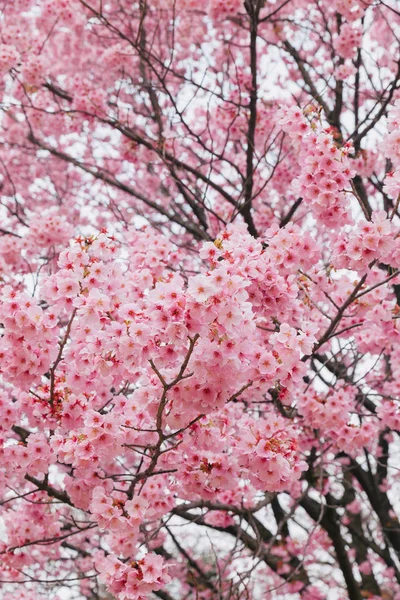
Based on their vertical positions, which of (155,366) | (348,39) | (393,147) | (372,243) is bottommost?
(155,366)

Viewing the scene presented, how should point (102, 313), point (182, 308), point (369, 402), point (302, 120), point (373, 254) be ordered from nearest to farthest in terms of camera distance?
point (182, 308) → point (102, 313) → point (373, 254) → point (302, 120) → point (369, 402)

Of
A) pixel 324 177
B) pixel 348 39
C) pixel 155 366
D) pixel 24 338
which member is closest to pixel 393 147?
pixel 324 177

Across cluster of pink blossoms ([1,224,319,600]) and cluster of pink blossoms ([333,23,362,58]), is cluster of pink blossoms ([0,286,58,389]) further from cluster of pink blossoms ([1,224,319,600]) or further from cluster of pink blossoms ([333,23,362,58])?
cluster of pink blossoms ([333,23,362,58])

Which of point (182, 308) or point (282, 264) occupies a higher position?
point (282, 264)

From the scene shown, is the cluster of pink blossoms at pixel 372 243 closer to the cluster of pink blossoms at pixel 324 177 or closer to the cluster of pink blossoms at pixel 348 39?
the cluster of pink blossoms at pixel 324 177

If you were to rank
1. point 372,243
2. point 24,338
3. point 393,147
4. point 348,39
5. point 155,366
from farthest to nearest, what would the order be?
1. point 348,39
2. point 393,147
3. point 372,243
4. point 24,338
5. point 155,366

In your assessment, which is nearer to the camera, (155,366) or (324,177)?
(155,366)

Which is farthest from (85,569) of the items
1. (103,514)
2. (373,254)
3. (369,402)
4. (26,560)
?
(373,254)

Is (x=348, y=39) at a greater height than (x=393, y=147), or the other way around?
(x=348, y=39)

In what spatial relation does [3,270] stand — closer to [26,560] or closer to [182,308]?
[26,560]

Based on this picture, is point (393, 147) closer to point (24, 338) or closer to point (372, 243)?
point (372, 243)

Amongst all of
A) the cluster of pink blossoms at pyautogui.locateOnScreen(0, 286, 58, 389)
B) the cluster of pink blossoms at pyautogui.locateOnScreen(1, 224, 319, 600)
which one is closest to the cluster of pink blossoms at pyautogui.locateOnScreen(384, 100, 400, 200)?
the cluster of pink blossoms at pyautogui.locateOnScreen(1, 224, 319, 600)

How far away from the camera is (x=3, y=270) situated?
4.61 metres

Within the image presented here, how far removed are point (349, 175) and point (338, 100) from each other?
3.51 metres
